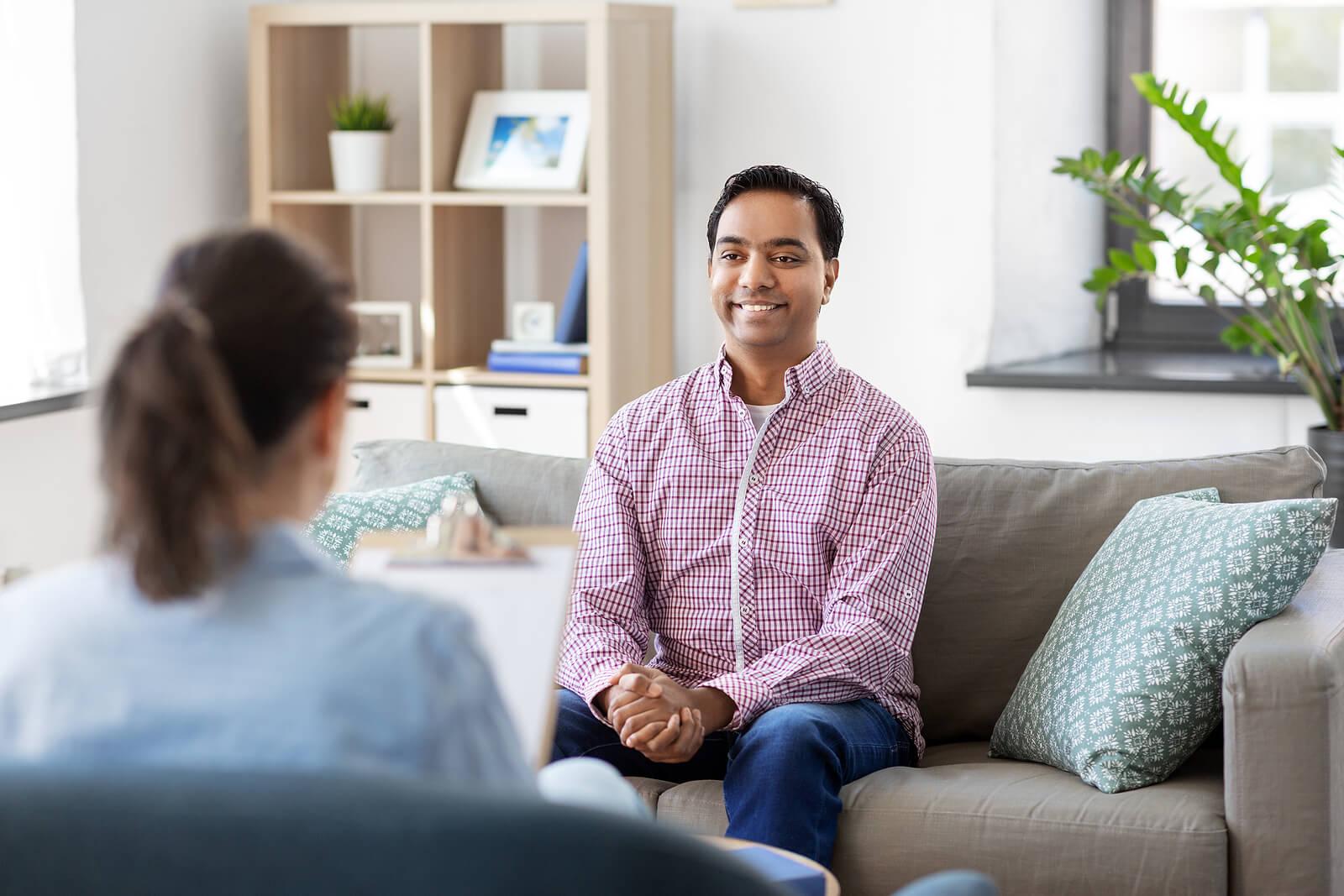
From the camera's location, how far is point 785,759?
5.93ft

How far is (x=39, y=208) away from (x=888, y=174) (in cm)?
193

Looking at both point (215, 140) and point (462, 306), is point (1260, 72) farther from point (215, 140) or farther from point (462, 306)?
point (215, 140)

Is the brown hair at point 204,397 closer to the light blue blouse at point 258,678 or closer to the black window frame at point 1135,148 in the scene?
the light blue blouse at point 258,678

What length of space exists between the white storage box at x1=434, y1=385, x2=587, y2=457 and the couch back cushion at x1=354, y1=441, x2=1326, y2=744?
1.55 metres

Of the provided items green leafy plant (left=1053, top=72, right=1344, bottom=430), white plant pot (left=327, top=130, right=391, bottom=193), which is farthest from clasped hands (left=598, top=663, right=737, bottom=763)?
white plant pot (left=327, top=130, right=391, bottom=193)

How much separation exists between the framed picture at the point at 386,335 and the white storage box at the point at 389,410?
0.07 m

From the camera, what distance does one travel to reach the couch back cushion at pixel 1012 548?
7.20 feet

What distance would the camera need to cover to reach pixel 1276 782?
174 cm

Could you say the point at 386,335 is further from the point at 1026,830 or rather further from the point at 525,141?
the point at 1026,830

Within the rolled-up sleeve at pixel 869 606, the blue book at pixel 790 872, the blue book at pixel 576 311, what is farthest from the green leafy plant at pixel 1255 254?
the blue book at pixel 790 872

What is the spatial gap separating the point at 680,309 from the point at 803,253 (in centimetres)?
176

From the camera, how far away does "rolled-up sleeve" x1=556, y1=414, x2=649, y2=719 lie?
203cm

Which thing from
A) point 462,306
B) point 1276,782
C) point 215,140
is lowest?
point 1276,782

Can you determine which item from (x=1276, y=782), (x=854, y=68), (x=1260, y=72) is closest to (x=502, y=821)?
(x=1276, y=782)
